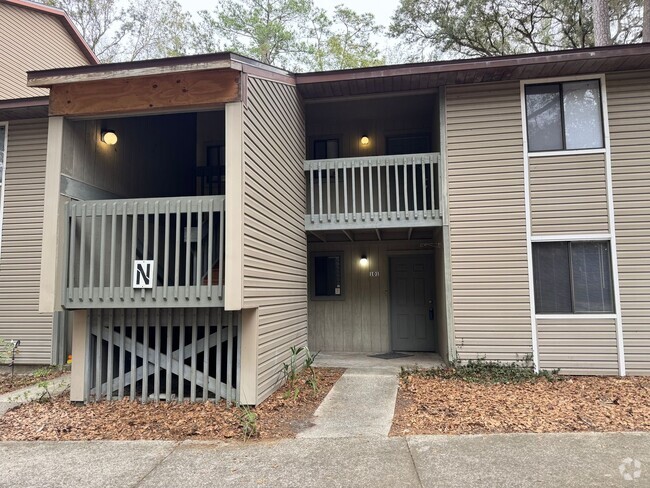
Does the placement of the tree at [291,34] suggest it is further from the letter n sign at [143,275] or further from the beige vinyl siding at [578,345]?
the letter n sign at [143,275]

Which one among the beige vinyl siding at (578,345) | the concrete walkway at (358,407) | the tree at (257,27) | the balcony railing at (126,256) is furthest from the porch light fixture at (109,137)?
the tree at (257,27)

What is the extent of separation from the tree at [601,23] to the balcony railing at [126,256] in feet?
41.8

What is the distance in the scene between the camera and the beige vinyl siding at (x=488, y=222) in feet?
22.0

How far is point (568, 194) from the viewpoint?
676 centimetres

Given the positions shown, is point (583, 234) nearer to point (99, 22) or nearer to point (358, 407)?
point (358, 407)

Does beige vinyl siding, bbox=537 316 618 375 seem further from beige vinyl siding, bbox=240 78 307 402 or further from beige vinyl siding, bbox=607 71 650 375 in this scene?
beige vinyl siding, bbox=240 78 307 402

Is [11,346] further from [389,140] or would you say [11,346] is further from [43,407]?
[389,140]

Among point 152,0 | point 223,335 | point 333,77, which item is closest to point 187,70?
point 333,77

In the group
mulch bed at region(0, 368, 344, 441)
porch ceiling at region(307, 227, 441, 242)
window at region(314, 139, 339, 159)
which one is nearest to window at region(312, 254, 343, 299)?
porch ceiling at region(307, 227, 441, 242)

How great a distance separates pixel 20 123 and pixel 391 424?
8.17m

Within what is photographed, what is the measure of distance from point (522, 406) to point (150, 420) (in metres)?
4.32

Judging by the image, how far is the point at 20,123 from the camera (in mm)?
7762

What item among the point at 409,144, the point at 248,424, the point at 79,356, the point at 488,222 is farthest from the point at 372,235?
the point at 79,356

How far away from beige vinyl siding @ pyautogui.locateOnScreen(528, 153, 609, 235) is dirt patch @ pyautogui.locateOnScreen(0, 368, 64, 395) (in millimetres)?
8230
